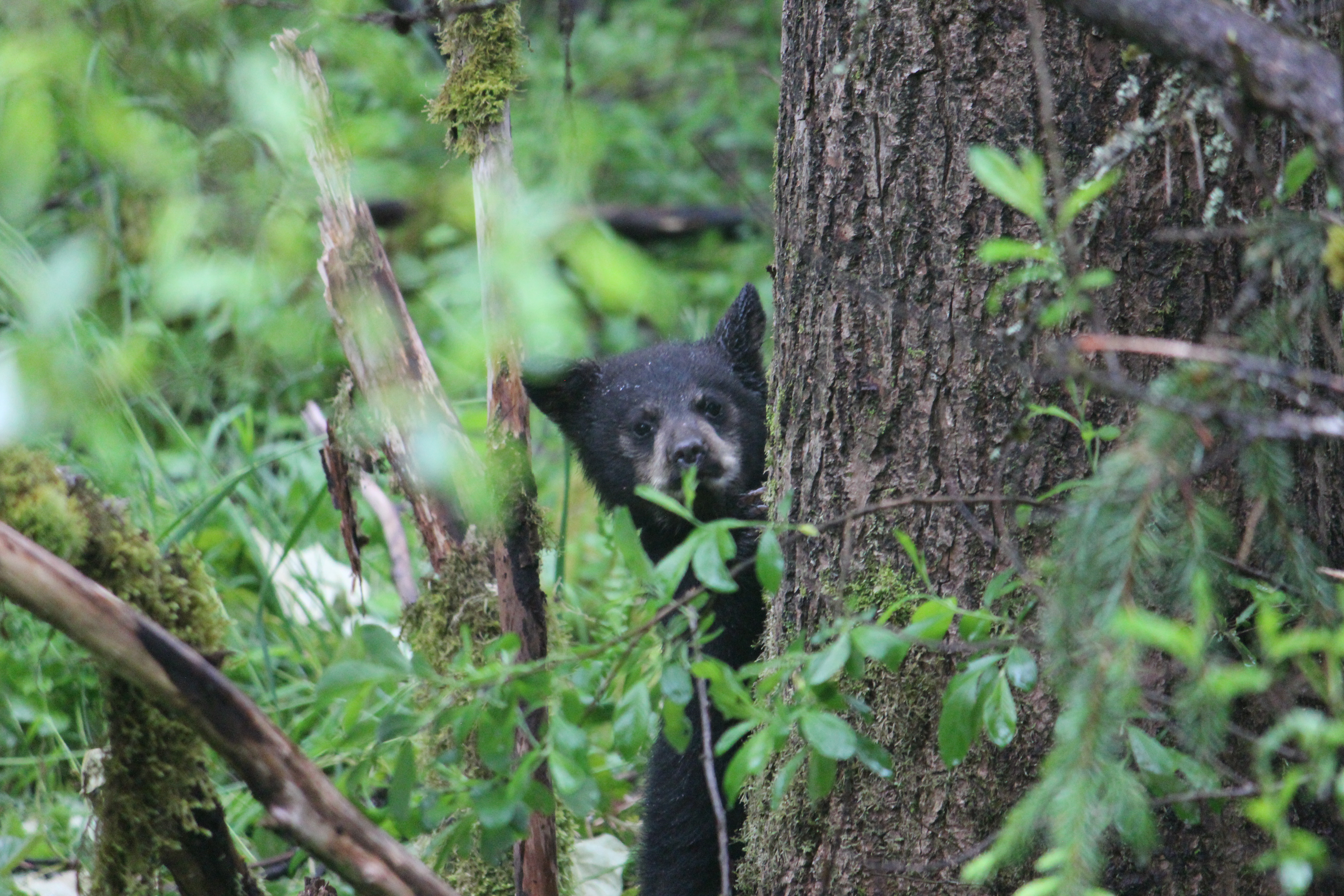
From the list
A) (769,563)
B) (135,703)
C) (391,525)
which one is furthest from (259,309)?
(769,563)

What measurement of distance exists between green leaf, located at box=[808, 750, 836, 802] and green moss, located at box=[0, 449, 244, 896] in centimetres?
100

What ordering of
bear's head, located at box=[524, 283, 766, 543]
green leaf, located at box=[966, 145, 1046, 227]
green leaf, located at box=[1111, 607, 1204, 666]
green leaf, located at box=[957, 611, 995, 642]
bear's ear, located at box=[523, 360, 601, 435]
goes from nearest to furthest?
green leaf, located at box=[1111, 607, 1204, 666] → green leaf, located at box=[966, 145, 1046, 227] → green leaf, located at box=[957, 611, 995, 642] → bear's head, located at box=[524, 283, 766, 543] → bear's ear, located at box=[523, 360, 601, 435]

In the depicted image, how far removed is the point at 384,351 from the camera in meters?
2.79

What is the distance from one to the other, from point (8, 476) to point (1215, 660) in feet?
5.77

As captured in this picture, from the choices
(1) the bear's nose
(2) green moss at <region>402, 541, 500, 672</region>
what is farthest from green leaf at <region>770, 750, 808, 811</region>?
(1) the bear's nose

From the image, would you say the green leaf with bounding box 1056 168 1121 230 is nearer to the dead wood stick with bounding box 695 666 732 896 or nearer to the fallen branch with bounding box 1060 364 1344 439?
the fallen branch with bounding box 1060 364 1344 439

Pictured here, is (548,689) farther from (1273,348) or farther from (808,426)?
(1273,348)

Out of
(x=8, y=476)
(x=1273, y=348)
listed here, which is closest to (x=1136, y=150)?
(x=1273, y=348)

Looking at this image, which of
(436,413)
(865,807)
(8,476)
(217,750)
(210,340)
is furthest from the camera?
(210,340)

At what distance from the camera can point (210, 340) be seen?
456 cm

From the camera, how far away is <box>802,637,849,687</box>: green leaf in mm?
1400

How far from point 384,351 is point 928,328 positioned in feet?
4.59

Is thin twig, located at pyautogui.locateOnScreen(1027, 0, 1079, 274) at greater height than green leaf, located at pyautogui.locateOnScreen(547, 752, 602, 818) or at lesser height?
greater

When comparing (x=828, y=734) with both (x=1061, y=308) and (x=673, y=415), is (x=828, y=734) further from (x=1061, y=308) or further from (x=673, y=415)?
(x=673, y=415)
